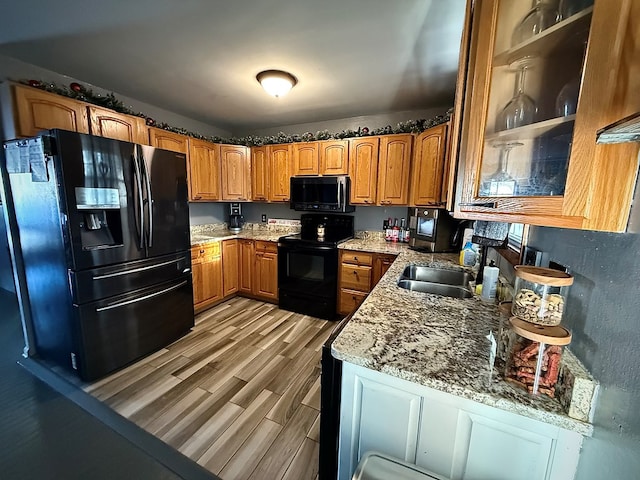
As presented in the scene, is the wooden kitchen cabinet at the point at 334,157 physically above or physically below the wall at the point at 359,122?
below

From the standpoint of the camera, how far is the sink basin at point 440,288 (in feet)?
5.77

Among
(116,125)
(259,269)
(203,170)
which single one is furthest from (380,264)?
(116,125)

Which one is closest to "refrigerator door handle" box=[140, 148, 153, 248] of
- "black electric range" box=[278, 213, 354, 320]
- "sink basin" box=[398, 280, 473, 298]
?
"black electric range" box=[278, 213, 354, 320]

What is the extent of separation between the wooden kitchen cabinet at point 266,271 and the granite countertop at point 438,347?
2082 mm

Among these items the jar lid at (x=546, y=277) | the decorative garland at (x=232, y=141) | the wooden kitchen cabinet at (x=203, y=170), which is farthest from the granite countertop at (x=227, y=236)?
the jar lid at (x=546, y=277)

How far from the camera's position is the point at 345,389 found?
958 mm

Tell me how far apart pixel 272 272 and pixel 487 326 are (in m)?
2.64

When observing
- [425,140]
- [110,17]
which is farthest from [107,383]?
[425,140]

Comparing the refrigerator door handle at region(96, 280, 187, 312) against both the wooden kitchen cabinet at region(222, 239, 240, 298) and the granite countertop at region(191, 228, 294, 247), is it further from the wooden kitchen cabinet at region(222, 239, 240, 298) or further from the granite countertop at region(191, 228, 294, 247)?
the wooden kitchen cabinet at region(222, 239, 240, 298)

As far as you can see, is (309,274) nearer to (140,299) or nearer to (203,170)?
(140,299)

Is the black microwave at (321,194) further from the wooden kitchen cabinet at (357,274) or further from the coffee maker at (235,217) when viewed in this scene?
the coffee maker at (235,217)

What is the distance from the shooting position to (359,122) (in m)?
3.36

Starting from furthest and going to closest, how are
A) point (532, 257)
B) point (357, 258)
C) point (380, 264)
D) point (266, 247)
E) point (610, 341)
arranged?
point (266, 247), point (357, 258), point (380, 264), point (532, 257), point (610, 341)

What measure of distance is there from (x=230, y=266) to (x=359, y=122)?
259cm
